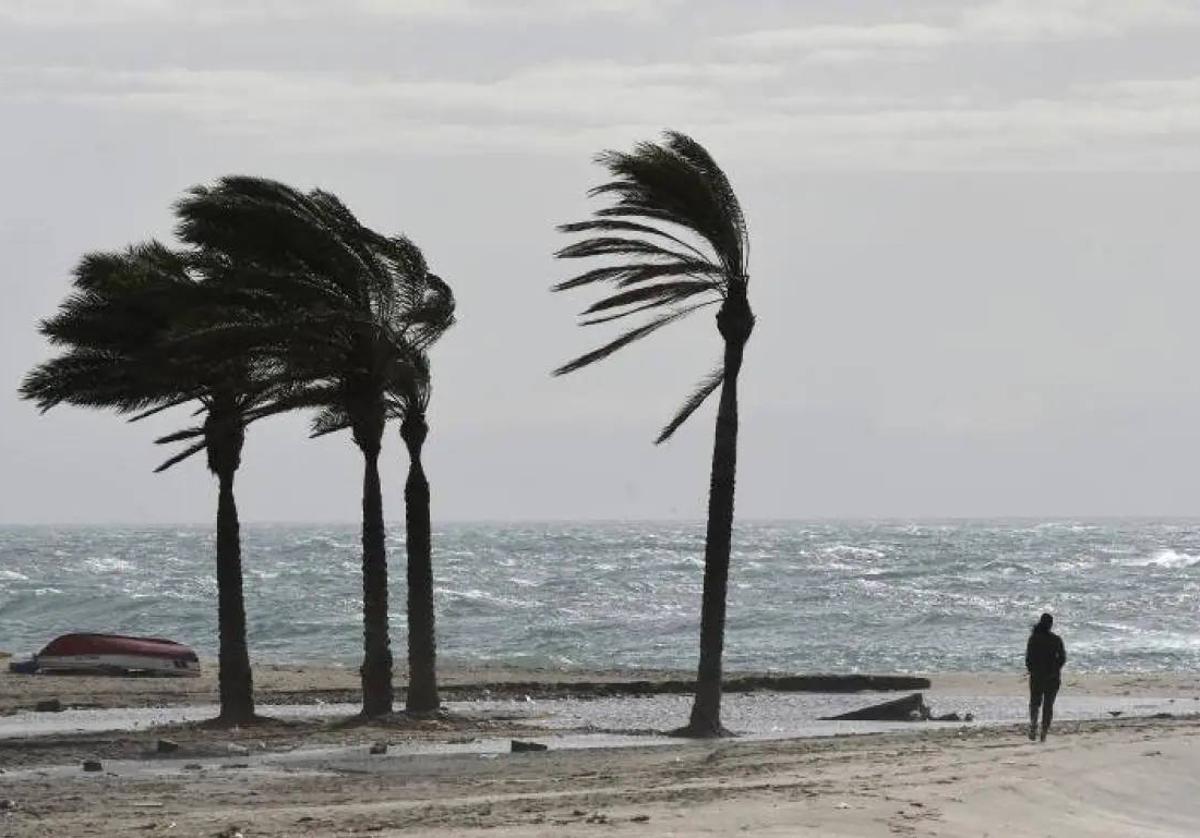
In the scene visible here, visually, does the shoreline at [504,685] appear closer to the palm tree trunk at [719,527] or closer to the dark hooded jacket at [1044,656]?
the palm tree trunk at [719,527]

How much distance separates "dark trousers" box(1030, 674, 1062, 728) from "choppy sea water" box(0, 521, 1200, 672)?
2486 cm

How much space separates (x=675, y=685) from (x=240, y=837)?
23.9 m

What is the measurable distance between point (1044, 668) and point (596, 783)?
25.0 feet

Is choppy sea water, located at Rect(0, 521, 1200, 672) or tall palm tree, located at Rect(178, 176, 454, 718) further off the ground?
tall palm tree, located at Rect(178, 176, 454, 718)

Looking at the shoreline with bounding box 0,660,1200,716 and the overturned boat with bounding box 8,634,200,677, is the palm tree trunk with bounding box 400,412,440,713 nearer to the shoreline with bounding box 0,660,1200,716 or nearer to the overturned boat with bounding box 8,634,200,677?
the shoreline with bounding box 0,660,1200,716

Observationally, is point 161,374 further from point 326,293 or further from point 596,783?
point 596,783

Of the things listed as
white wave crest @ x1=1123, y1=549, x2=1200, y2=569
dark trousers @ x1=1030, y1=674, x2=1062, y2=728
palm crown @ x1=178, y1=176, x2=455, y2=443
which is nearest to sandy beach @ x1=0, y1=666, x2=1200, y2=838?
dark trousers @ x1=1030, y1=674, x2=1062, y2=728

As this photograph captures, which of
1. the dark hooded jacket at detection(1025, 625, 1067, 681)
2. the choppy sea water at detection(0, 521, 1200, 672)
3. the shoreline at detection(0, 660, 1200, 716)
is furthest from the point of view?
the choppy sea water at detection(0, 521, 1200, 672)

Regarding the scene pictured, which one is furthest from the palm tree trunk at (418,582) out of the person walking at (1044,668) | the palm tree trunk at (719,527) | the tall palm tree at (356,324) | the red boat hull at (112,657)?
the red boat hull at (112,657)

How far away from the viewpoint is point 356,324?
27844 mm

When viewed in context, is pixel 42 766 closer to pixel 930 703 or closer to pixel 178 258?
pixel 178 258

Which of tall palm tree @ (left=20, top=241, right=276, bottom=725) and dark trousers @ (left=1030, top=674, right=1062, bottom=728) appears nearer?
dark trousers @ (left=1030, top=674, right=1062, bottom=728)

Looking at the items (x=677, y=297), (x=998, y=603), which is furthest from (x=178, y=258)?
(x=998, y=603)

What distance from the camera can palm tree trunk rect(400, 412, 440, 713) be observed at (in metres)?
29.5
